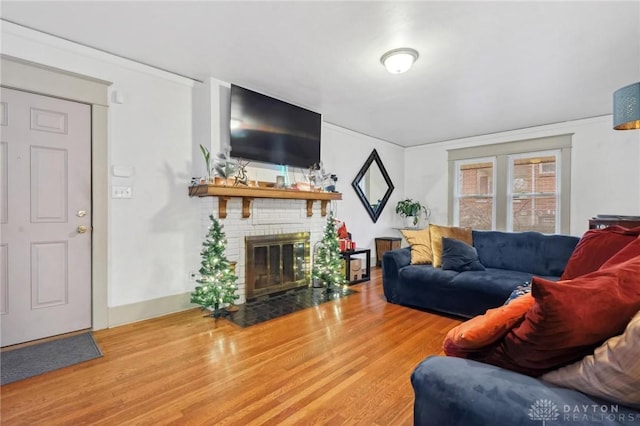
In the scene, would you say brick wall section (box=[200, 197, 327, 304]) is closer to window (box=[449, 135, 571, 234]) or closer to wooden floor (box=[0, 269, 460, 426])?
wooden floor (box=[0, 269, 460, 426])

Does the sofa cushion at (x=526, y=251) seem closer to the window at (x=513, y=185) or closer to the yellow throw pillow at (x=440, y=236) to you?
the yellow throw pillow at (x=440, y=236)

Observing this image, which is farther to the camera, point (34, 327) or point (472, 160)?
point (472, 160)

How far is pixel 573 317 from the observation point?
824mm

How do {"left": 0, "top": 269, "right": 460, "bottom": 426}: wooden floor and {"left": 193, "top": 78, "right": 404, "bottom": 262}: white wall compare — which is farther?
{"left": 193, "top": 78, "right": 404, "bottom": 262}: white wall

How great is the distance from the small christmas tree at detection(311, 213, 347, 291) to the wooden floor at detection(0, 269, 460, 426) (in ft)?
3.50

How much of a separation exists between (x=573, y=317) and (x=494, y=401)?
1.05 ft

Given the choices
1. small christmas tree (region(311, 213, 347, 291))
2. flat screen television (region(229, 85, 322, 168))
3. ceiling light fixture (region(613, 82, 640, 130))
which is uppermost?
flat screen television (region(229, 85, 322, 168))

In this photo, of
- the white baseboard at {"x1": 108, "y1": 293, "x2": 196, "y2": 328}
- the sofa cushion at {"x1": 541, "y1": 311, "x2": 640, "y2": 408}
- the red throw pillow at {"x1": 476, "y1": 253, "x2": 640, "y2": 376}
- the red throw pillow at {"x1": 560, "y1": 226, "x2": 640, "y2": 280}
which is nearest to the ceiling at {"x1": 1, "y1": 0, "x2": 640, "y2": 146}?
the red throw pillow at {"x1": 560, "y1": 226, "x2": 640, "y2": 280}

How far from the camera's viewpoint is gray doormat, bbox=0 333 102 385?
6.62 ft

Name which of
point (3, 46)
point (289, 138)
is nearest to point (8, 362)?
point (3, 46)

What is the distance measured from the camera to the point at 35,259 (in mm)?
2475

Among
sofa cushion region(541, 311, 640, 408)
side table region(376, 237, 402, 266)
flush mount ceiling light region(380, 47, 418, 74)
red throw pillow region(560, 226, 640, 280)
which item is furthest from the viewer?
side table region(376, 237, 402, 266)

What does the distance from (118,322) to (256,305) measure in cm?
128

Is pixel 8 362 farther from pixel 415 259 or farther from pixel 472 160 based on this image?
pixel 472 160
